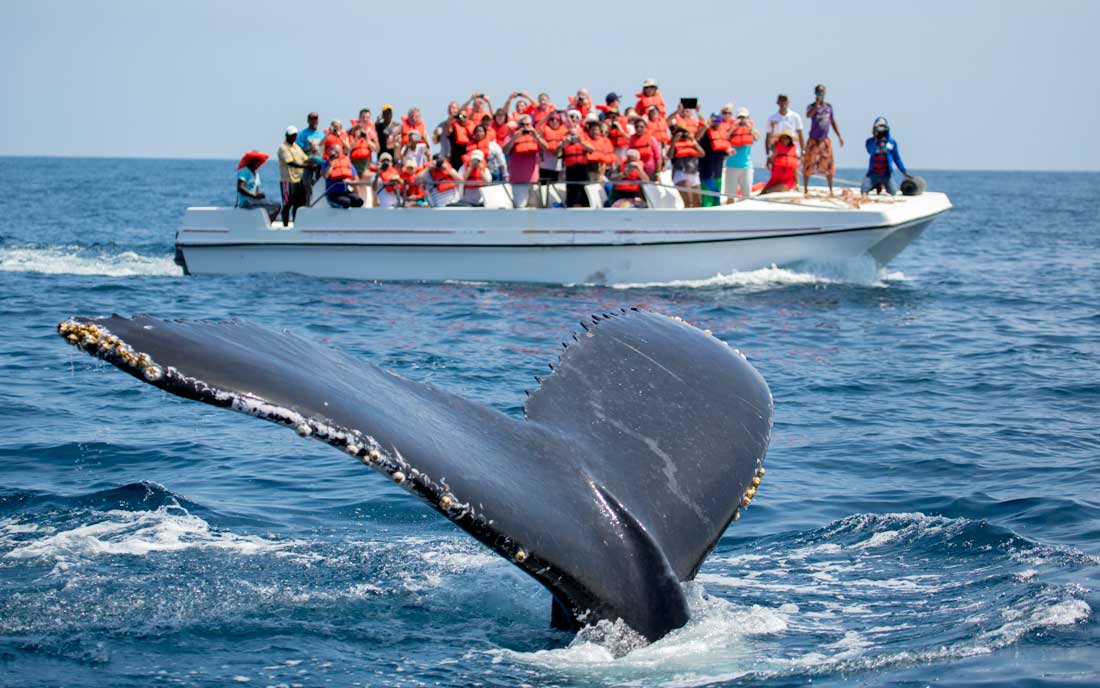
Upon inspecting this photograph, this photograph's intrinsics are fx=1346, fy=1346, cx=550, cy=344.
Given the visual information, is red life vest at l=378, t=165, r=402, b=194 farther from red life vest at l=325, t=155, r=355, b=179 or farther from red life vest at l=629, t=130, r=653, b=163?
red life vest at l=629, t=130, r=653, b=163

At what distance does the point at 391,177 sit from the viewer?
19172 mm

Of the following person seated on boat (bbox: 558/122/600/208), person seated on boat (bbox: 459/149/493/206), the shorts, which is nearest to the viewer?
person seated on boat (bbox: 558/122/600/208)

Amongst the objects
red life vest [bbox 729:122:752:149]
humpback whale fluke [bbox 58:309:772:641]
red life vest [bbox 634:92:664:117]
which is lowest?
humpback whale fluke [bbox 58:309:772:641]

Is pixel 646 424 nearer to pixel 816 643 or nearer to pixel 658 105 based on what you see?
pixel 816 643

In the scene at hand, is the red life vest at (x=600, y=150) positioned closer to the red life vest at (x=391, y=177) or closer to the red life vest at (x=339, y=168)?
the red life vest at (x=391, y=177)

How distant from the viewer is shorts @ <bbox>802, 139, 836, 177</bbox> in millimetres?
20594

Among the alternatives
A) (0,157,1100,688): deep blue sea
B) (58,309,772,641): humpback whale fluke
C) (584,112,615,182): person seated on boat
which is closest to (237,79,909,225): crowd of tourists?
(584,112,615,182): person seated on boat

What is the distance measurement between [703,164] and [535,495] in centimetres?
1594

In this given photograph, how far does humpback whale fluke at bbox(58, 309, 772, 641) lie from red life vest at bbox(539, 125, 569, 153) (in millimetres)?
13731

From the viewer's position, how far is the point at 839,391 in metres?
11.8

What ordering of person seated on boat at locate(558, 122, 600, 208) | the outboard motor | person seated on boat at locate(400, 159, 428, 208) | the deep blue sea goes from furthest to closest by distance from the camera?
1. the outboard motor
2. person seated on boat at locate(400, 159, 428, 208)
3. person seated on boat at locate(558, 122, 600, 208)
4. the deep blue sea

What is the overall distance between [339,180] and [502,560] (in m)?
13.7

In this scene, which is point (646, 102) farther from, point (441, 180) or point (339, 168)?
point (339, 168)

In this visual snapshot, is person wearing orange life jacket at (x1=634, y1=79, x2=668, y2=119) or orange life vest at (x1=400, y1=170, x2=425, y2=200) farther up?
person wearing orange life jacket at (x1=634, y1=79, x2=668, y2=119)
